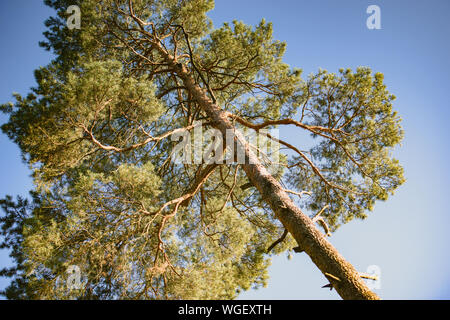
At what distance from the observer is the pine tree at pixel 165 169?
11.0 feet

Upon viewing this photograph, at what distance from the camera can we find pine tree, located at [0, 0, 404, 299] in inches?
132

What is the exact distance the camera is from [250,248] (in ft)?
19.2

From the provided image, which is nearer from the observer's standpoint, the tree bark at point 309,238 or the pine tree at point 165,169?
the tree bark at point 309,238

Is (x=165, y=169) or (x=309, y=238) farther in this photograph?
(x=165, y=169)

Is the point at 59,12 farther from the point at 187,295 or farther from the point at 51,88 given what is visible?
the point at 187,295

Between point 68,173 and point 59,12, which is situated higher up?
point 59,12

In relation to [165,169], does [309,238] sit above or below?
below

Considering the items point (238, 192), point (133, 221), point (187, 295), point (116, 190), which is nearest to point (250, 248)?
point (238, 192)

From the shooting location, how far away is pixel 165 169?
238 inches

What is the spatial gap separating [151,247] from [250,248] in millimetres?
2514

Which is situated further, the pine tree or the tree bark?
→ the pine tree
